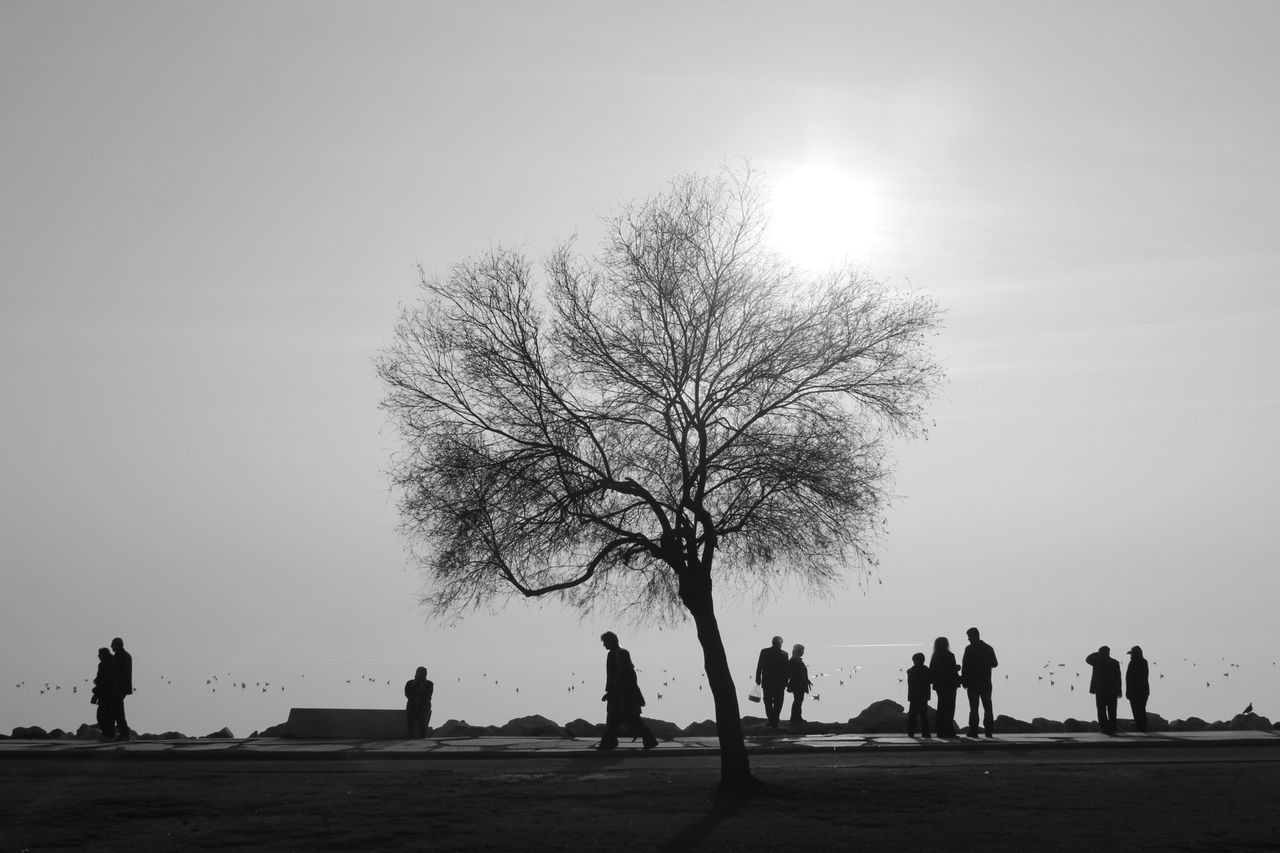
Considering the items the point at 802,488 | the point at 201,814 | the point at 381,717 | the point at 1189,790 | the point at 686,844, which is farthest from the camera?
the point at 381,717

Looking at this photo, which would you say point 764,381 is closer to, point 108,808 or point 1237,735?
point 108,808

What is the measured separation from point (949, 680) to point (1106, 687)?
12.5ft

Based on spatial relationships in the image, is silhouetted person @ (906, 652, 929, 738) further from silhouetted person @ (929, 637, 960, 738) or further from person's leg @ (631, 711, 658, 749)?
person's leg @ (631, 711, 658, 749)

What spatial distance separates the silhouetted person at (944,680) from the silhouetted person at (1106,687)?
3.19 m

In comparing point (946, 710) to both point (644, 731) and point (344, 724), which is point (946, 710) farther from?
point (344, 724)

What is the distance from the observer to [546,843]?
1550 centimetres

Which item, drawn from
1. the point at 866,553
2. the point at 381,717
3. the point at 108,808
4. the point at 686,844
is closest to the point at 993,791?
the point at 866,553

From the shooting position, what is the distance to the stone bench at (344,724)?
31109mm

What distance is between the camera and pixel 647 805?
18828 millimetres

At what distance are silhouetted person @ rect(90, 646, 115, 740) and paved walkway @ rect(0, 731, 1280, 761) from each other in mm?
864

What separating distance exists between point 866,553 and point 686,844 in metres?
8.11

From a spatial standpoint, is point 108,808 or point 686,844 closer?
point 686,844

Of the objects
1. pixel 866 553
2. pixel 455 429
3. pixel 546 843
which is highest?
pixel 455 429

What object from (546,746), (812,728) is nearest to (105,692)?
(546,746)
